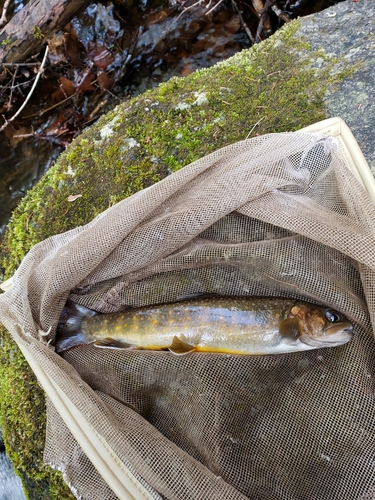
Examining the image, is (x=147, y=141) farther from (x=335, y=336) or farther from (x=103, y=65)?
(x=103, y=65)

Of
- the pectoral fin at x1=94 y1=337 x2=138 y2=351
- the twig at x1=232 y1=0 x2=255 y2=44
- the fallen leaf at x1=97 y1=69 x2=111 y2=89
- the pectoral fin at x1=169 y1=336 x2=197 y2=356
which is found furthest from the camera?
the fallen leaf at x1=97 y1=69 x2=111 y2=89

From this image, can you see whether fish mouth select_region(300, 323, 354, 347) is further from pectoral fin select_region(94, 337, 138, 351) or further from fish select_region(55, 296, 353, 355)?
pectoral fin select_region(94, 337, 138, 351)

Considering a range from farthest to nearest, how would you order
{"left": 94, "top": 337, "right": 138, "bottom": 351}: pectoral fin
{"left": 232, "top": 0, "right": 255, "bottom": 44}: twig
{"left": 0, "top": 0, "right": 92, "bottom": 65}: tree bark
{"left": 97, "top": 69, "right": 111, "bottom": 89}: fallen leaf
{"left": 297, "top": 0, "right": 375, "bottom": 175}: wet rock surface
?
{"left": 97, "top": 69, "right": 111, "bottom": 89}: fallen leaf → {"left": 232, "top": 0, "right": 255, "bottom": 44}: twig → {"left": 0, "top": 0, "right": 92, "bottom": 65}: tree bark → {"left": 297, "top": 0, "right": 375, "bottom": 175}: wet rock surface → {"left": 94, "top": 337, "right": 138, "bottom": 351}: pectoral fin

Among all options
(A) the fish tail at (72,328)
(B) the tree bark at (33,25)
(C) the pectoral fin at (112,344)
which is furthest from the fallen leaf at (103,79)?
(C) the pectoral fin at (112,344)

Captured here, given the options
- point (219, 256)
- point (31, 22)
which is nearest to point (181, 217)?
point (219, 256)

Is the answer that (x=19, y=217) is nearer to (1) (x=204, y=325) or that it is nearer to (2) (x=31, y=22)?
(1) (x=204, y=325)

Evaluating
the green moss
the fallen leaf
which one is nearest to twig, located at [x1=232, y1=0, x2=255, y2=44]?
the fallen leaf

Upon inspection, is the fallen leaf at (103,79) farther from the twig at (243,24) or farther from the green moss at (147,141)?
the green moss at (147,141)
